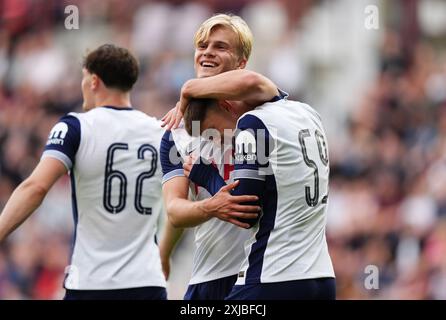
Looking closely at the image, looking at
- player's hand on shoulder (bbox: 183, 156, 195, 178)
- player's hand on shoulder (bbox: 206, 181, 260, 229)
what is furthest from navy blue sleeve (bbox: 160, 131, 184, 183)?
player's hand on shoulder (bbox: 206, 181, 260, 229)

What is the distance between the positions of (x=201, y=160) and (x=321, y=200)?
0.72 metres

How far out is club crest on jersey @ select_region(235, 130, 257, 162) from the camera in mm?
5637

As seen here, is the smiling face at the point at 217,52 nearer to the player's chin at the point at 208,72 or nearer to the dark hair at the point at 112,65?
the player's chin at the point at 208,72

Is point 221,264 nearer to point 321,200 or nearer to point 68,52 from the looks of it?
point 321,200

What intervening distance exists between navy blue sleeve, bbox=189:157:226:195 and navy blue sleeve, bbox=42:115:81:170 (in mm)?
1365

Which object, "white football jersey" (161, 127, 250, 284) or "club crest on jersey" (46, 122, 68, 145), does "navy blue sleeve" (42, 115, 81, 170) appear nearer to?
"club crest on jersey" (46, 122, 68, 145)

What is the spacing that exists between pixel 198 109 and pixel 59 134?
1.41 m

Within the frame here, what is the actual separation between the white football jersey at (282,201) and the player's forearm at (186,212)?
28cm

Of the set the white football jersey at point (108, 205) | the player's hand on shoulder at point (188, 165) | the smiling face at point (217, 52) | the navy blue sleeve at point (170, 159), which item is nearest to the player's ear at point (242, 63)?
the smiling face at point (217, 52)

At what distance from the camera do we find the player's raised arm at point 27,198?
6777 mm

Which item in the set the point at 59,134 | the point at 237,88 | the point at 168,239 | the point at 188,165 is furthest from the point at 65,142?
the point at 237,88

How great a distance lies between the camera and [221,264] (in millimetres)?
6414

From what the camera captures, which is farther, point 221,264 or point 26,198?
point 26,198
